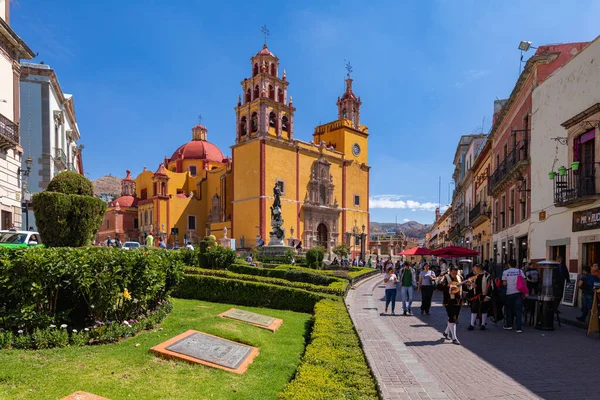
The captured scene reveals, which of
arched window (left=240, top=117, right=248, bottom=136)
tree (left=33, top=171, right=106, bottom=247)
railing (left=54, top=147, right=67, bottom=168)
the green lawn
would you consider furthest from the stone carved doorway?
Answer: the green lawn

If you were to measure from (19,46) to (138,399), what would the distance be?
17973 millimetres

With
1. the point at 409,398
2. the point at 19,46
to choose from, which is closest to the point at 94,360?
the point at 409,398

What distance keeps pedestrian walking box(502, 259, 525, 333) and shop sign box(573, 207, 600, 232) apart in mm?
4482

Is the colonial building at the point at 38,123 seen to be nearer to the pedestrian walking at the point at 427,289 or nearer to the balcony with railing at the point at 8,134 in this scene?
the balcony with railing at the point at 8,134

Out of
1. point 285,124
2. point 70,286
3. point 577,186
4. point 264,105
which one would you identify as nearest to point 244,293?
point 70,286

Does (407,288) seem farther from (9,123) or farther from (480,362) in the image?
(9,123)

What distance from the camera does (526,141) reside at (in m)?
18.5

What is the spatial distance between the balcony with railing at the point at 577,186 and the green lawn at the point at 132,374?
432 inches

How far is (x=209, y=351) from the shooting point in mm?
6004

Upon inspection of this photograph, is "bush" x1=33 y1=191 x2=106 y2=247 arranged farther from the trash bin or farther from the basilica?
the basilica

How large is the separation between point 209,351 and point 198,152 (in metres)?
53.2

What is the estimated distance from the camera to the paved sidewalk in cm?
530

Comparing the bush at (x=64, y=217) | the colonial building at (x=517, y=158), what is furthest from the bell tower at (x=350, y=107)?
the bush at (x=64, y=217)

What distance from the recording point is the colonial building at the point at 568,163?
43.3 ft
